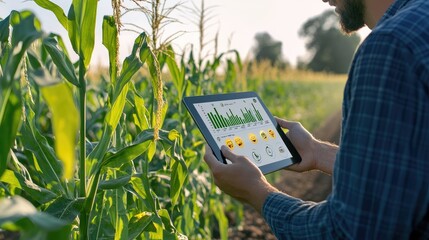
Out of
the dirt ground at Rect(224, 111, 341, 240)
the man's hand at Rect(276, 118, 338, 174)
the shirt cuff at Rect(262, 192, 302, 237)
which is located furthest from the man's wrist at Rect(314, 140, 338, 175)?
the dirt ground at Rect(224, 111, 341, 240)

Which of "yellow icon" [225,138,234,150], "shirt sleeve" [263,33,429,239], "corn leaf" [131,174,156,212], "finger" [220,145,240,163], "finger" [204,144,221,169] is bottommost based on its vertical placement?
"corn leaf" [131,174,156,212]

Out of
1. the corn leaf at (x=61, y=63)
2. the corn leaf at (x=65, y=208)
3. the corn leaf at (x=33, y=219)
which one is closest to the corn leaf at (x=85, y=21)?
the corn leaf at (x=61, y=63)

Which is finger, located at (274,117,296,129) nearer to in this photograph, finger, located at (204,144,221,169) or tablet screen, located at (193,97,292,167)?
tablet screen, located at (193,97,292,167)

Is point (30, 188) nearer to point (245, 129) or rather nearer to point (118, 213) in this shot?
point (118, 213)

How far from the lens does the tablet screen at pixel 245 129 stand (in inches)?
76.2

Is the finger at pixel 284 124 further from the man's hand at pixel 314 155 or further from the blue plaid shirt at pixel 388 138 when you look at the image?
the blue plaid shirt at pixel 388 138

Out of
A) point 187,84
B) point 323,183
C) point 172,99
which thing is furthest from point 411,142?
point 323,183

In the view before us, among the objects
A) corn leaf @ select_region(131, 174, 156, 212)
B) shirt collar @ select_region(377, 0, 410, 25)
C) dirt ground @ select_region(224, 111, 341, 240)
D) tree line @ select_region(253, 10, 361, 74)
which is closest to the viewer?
shirt collar @ select_region(377, 0, 410, 25)

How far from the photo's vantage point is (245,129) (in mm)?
2076

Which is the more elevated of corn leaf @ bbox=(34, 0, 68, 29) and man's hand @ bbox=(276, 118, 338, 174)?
corn leaf @ bbox=(34, 0, 68, 29)

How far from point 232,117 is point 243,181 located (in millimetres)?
428

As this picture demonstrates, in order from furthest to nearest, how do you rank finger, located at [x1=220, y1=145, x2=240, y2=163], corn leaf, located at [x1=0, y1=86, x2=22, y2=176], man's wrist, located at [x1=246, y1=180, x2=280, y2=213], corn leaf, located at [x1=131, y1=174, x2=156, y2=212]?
corn leaf, located at [x1=131, y1=174, x2=156, y2=212], finger, located at [x1=220, y1=145, x2=240, y2=163], man's wrist, located at [x1=246, y1=180, x2=280, y2=213], corn leaf, located at [x1=0, y1=86, x2=22, y2=176]

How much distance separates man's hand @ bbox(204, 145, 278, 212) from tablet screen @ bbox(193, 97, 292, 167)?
0.14 metres

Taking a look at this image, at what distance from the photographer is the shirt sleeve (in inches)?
49.9
